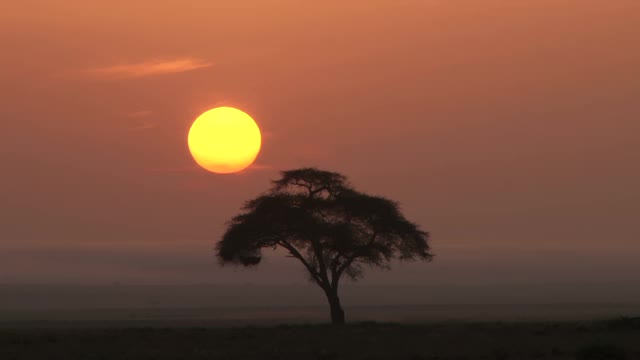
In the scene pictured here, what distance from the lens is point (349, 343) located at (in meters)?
54.3

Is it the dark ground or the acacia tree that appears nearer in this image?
the dark ground

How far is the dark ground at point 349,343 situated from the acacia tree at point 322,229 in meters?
15.8

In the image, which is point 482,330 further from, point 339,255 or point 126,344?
point 339,255

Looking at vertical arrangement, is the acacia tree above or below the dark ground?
above

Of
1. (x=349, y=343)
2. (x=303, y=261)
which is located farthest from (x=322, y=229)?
(x=349, y=343)

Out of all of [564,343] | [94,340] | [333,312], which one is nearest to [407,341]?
[564,343]

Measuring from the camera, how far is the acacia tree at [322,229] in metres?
82.5

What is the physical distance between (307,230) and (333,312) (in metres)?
5.53

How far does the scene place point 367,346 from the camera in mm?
52688

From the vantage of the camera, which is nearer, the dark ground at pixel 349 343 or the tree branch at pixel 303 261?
the dark ground at pixel 349 343

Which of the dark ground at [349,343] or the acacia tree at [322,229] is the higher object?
the acacia tree at [322,229]

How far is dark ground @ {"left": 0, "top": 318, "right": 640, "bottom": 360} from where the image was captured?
48.0 metres

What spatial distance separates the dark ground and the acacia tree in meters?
15.8

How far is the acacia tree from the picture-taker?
271 ft
